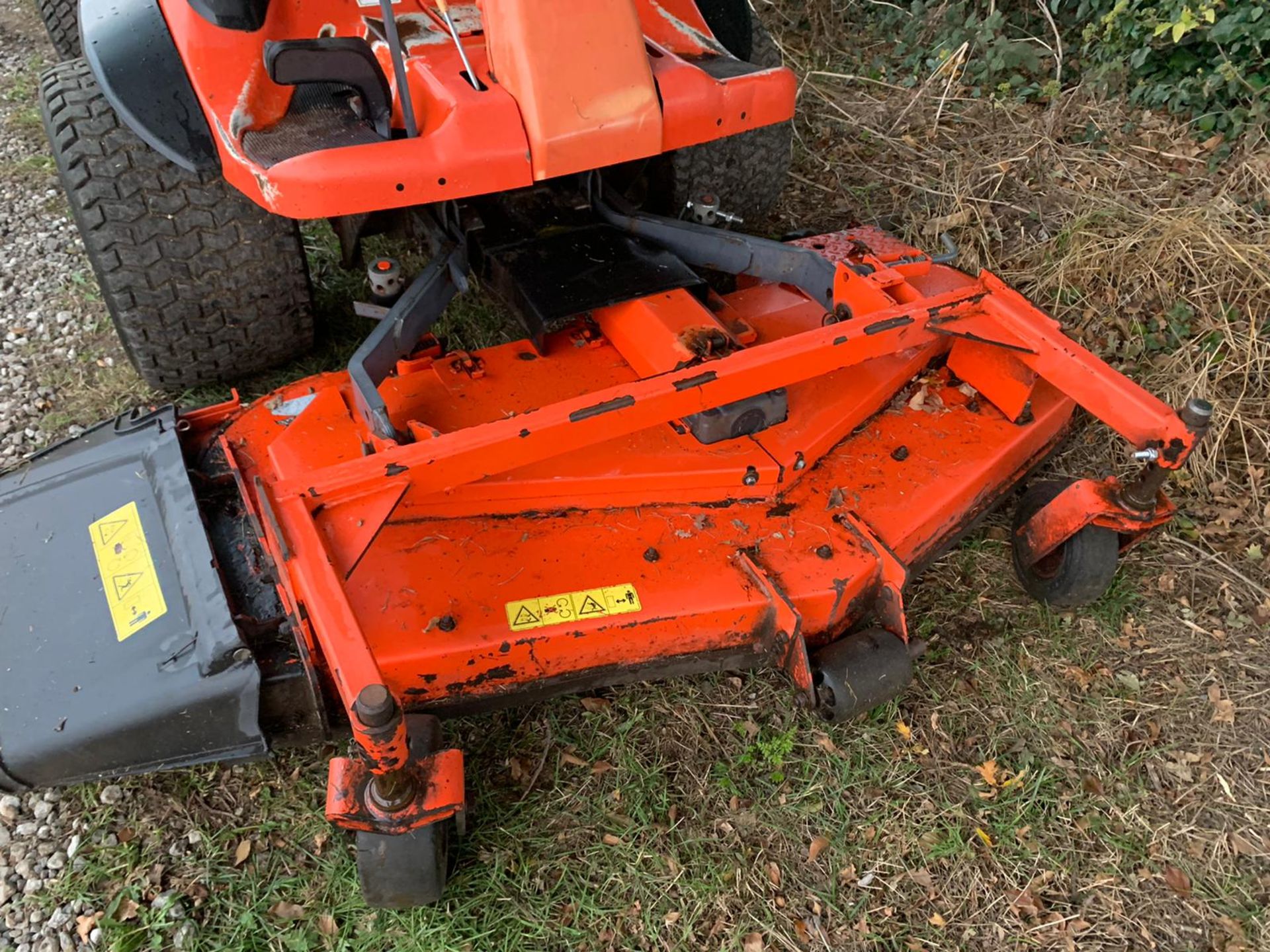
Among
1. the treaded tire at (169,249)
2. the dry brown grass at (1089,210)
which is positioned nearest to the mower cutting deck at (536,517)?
the treaded tire at (169,249)

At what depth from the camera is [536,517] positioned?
7.34 ft

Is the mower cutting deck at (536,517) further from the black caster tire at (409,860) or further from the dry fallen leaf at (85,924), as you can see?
the dry fallen leaf at (85,924)

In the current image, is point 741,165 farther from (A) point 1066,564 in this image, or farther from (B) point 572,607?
(B) point 572,607

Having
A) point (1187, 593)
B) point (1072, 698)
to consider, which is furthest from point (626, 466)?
point (1187, 593)

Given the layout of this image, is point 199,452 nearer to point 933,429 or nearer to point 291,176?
point 291,176

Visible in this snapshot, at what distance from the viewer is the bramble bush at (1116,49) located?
330 centimetres

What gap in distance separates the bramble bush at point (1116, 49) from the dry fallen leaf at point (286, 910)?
3665 millimetres

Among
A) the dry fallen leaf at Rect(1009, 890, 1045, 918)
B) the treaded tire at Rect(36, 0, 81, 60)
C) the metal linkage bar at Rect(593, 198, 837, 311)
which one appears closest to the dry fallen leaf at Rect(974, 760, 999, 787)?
the dry fallen leaf at Rect(1009, 890, 1045, 918)

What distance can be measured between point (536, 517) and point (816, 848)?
979 mm

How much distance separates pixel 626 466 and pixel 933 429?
86 cm

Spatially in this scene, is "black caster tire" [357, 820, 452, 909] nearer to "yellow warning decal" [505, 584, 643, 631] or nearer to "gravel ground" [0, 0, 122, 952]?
"yellow warning decal" [505, 584, 643, 631]

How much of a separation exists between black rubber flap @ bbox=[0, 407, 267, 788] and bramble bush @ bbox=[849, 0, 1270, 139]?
3427 millimetres

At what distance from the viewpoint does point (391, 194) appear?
193 centimetres

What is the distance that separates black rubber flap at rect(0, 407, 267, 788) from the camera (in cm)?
183
